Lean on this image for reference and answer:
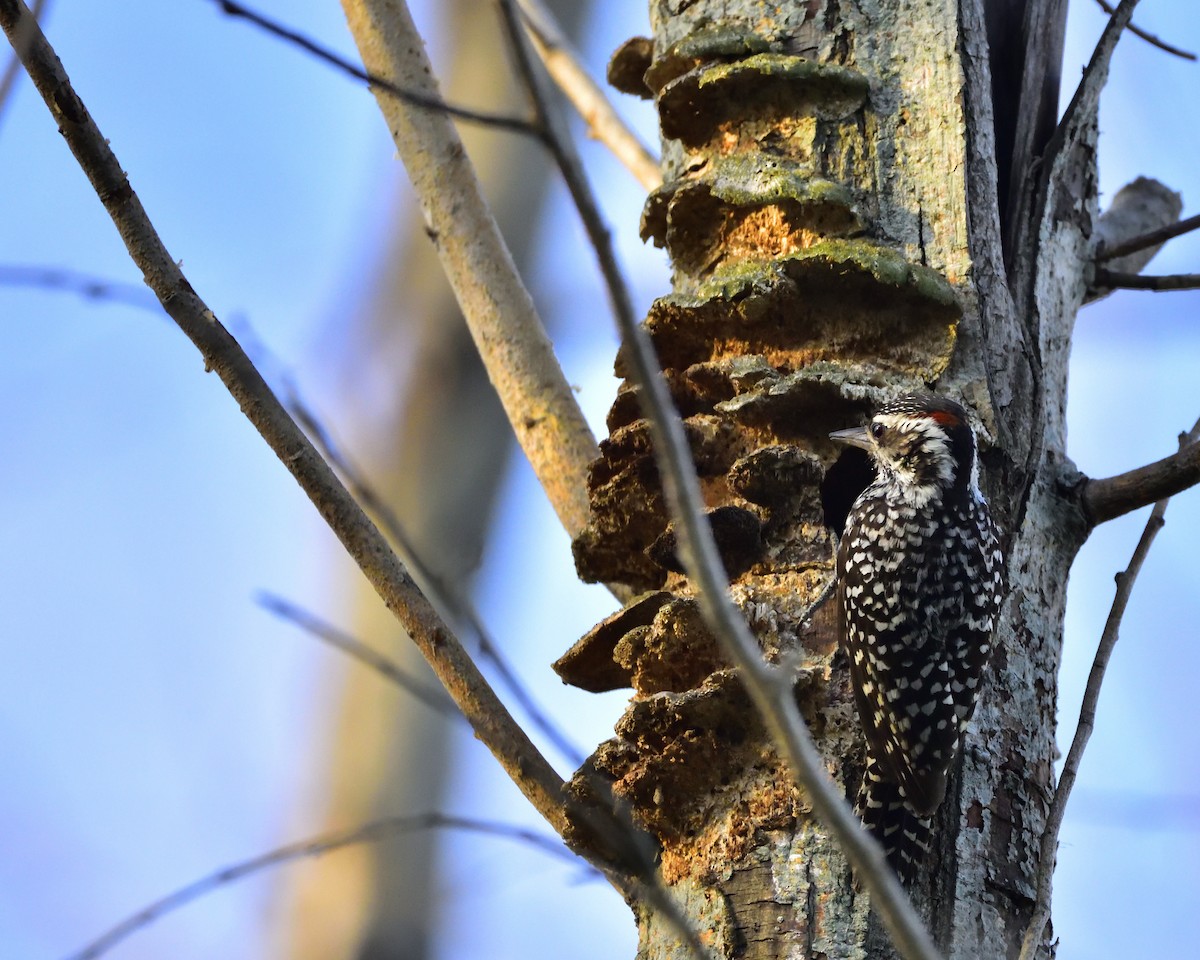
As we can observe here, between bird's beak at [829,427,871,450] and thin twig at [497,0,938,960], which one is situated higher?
bird's beak at [829,427,871,450]

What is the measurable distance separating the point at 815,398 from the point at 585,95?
7.33ft

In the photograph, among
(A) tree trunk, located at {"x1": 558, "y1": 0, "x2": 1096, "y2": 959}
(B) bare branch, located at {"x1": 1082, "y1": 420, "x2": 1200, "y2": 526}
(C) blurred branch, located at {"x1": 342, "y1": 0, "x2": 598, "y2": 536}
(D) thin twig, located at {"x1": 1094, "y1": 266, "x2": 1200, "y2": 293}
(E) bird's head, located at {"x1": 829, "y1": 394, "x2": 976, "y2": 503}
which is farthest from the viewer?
(D) thin twig, located at {"x1": 1094, "y1": 266, "x2": 1200, "y2": 293}

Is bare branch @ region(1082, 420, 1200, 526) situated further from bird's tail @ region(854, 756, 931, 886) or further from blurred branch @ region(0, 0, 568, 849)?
blurred branch @ region(0, 0, 568, 849)

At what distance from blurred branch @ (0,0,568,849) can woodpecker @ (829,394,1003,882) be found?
72 cm

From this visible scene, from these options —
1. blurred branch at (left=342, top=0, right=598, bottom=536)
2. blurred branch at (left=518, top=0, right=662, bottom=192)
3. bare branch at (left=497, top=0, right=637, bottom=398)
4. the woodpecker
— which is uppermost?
blurred branch at (left=518, top=0, right=662, bottom=192)

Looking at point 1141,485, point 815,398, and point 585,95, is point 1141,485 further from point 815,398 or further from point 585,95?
point 585,95

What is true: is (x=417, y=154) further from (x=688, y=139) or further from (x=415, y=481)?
(x=415, y=481)

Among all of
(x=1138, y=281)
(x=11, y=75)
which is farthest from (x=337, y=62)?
(x=1138, y=281)

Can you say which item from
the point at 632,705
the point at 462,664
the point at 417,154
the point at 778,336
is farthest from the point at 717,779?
the point at 417,154

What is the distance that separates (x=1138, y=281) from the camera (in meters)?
3.92

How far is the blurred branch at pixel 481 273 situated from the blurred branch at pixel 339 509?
0.95 metres

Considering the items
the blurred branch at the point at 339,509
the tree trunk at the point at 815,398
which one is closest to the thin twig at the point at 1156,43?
the tree trunk at the point at 815,398

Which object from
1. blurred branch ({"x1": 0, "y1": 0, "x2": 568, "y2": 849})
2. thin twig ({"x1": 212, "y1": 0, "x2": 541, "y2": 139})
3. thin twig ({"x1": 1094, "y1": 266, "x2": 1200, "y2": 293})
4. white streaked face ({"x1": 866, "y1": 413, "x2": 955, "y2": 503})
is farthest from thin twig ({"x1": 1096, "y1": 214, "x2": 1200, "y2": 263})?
thin twig ({"x1": 212, "y1": 0, "x2": 541, "y2": 139})

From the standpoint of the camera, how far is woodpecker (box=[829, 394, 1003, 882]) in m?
2.92
